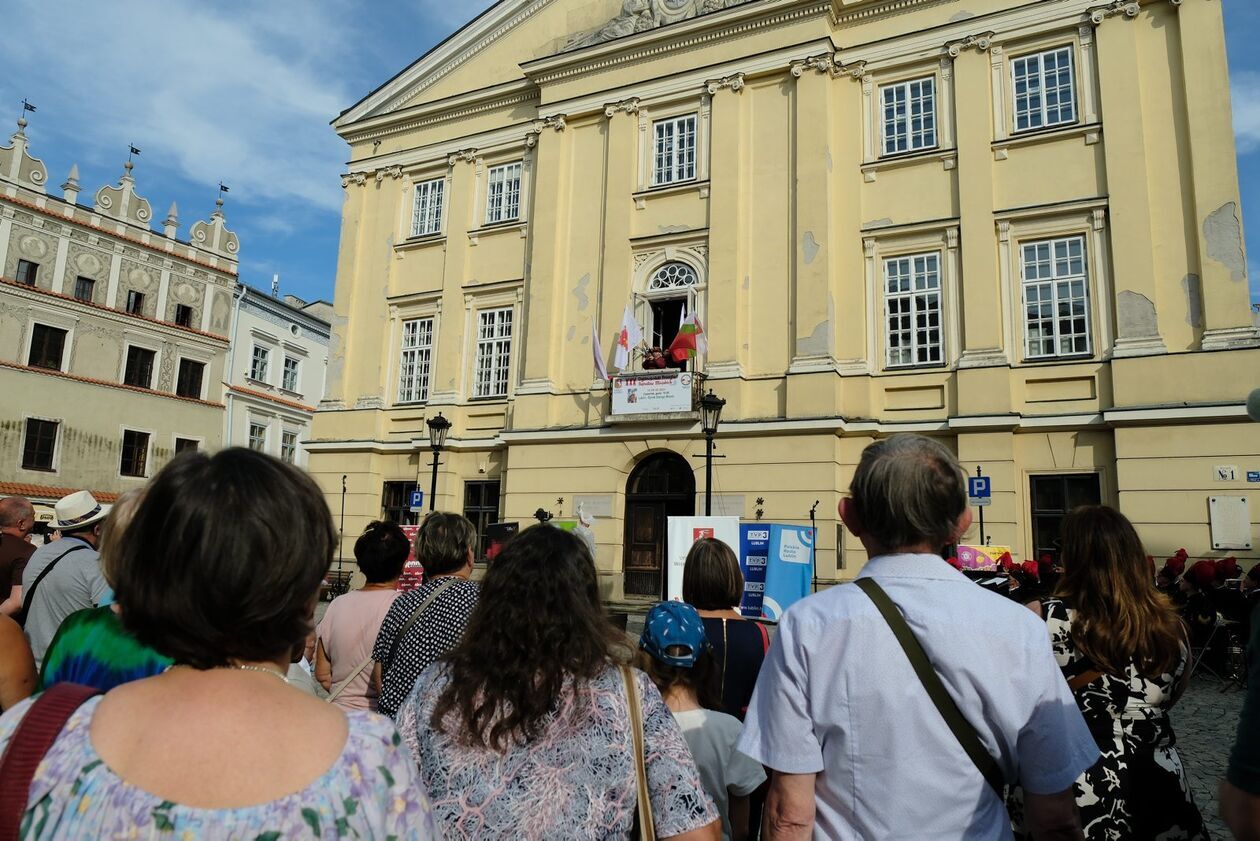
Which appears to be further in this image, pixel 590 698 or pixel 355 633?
pixel 355 633

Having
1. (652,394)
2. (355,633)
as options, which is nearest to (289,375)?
(652,394)

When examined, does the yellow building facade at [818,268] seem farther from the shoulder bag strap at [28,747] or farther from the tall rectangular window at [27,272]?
the tall rectangular window at [27,272]

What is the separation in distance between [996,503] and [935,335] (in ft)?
11.6

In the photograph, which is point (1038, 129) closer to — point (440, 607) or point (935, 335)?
point (935, 335)

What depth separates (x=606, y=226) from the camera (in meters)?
19.3

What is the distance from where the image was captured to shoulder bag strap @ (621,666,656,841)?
2156 mm

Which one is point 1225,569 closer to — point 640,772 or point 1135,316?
point 1135,316

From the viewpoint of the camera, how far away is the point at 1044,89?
16.1 meters

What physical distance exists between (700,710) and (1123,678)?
1.61 meters

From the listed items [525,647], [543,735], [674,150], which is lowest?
[543,735]

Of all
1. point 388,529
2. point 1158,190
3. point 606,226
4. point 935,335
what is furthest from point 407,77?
point 388,529

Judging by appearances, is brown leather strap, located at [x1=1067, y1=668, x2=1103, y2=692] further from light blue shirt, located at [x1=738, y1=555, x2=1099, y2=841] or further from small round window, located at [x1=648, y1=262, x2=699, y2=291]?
small round window, located at [x1=648, y1=262, x2=699, y2=291]

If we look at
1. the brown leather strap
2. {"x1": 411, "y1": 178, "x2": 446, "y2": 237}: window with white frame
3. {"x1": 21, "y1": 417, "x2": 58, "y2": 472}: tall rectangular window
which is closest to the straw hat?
the brown leather strap

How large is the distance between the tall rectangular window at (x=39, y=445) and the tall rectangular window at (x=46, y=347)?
212 cm
